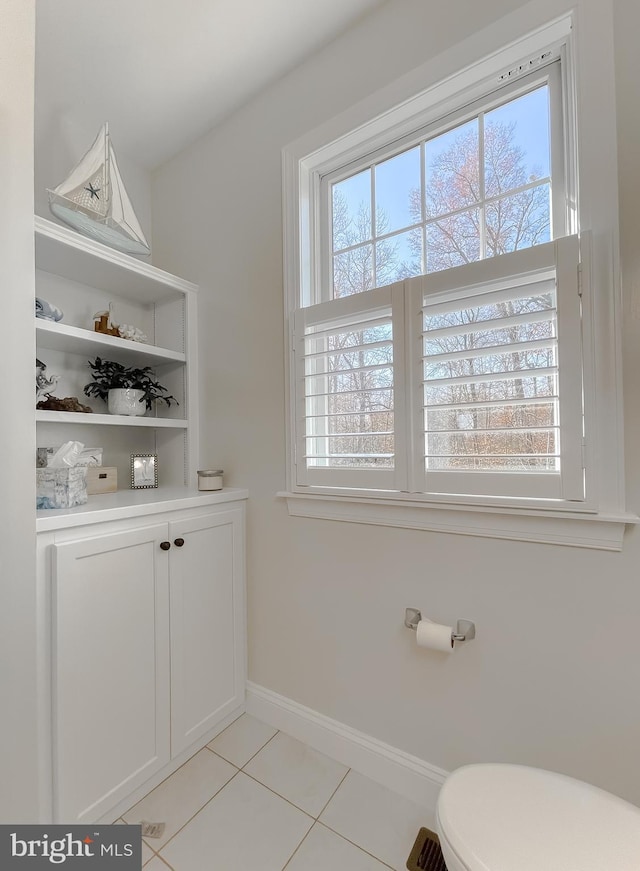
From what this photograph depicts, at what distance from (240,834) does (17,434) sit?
1262 mm

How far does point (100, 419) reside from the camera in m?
1.54

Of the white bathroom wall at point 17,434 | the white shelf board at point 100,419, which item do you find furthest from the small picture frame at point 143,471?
the white bathroom wall at point 17,434

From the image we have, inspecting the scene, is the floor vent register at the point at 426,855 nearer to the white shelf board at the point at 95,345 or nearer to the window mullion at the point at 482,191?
the window mullion at the point at 482,191

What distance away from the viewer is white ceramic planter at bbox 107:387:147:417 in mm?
1699

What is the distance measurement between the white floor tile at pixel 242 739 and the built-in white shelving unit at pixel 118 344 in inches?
39.9

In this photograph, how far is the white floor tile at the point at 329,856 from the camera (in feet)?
3.45

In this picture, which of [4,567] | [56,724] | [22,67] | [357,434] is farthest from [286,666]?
[22,67]

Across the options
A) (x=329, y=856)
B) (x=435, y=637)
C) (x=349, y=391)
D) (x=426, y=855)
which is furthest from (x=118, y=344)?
(x=426, y=855)

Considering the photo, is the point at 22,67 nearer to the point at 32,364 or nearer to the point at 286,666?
the point at 32,364

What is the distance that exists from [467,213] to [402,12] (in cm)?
72

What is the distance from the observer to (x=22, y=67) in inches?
36.2

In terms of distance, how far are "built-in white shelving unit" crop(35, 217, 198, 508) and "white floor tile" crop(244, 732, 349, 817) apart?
1107 mm

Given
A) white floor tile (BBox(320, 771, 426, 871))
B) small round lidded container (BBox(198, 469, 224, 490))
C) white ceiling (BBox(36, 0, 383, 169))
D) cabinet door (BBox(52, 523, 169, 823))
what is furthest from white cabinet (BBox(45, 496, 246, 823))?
white ceiling (BBox(36, 0, 383, 169))

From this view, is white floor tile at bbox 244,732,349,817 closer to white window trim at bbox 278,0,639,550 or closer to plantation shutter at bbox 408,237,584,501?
white window trim at bbox 278,0,639,550
